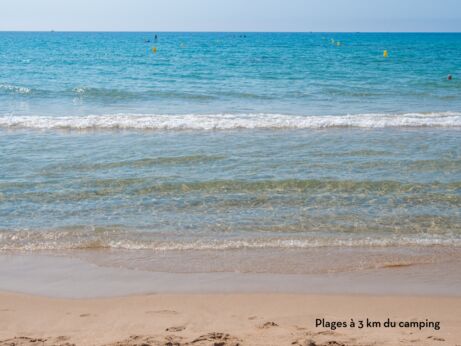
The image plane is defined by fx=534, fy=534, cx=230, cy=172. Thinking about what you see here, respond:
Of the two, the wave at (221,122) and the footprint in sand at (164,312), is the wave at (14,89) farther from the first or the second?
the footprint in sand at (164,312)

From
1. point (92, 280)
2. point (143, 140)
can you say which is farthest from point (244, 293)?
point (143, 140)

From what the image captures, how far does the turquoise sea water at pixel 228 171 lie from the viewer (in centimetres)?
855

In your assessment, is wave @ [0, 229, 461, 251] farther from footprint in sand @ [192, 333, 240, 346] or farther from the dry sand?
footprint in sand @ [192, 333, 240, 346]

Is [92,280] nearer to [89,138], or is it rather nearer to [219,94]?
[89,138]

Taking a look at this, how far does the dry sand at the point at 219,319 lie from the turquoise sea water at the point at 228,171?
1765 mm

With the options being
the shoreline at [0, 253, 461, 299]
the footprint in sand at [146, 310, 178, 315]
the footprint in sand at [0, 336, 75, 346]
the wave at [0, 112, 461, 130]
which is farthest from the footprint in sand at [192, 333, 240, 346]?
the wave at [0, 112, 461, 130]

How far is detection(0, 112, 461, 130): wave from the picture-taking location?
1767cm

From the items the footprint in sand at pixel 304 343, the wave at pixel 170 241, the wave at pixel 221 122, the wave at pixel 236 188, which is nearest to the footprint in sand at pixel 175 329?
the footprint in sand at pixel 304 343

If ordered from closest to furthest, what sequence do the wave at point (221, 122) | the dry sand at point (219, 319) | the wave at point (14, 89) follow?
the dry sand at point (219, 319) → the wave at point (221, 122) → the wave at point (14, 89)

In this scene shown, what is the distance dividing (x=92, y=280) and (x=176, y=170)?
518cm

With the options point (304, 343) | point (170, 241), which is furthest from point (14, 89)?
point (304, 343)

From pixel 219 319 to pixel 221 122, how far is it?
41.4 ft

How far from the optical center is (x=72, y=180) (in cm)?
1115

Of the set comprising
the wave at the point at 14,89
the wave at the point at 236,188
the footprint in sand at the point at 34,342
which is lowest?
the footprint in sand at the point at 34,342
